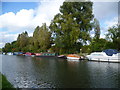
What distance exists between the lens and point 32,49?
88438mm

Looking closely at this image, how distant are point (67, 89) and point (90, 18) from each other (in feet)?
162

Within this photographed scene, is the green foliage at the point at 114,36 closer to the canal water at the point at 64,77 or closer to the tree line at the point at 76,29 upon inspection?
the tree line at the point at 76,29

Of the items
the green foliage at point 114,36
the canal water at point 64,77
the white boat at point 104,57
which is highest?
the green foliage at point 114,36

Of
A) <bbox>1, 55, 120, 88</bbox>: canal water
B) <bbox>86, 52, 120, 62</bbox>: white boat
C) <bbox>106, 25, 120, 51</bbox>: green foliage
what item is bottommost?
<bbox>1, 55, 120, 88</bbox>: canal water

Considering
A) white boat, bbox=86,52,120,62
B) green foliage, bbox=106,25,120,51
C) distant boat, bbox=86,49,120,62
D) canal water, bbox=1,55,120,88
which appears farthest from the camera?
green foliage, bbox=106,25,120,51

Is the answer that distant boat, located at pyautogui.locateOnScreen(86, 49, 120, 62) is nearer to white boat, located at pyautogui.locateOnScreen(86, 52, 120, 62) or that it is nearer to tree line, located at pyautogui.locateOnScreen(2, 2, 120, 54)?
white boat, located at pyautogui.locateOnScreen(86, 52, 120, 62)

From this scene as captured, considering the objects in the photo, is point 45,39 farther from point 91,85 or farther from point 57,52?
point 91,85

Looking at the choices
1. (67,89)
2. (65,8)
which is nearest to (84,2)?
(65,8)

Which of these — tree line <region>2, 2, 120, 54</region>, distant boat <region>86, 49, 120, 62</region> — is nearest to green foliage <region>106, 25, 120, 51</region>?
tree line <region>2, 2, 120, 54</region>

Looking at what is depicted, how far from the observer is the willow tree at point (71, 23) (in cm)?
5522

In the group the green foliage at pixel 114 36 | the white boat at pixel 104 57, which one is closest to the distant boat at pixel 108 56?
the white boat at pixel 104 57

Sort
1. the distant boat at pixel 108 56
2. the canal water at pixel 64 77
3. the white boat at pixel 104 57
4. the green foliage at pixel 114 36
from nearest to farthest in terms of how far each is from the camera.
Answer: the canal water at pixel 64 77
the white boat at pixel 104 57
the distant boat at pixel 108 56
the green foliage at pixel 114 36

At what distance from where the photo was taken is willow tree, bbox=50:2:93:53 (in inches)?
2174

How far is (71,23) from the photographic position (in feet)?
182
